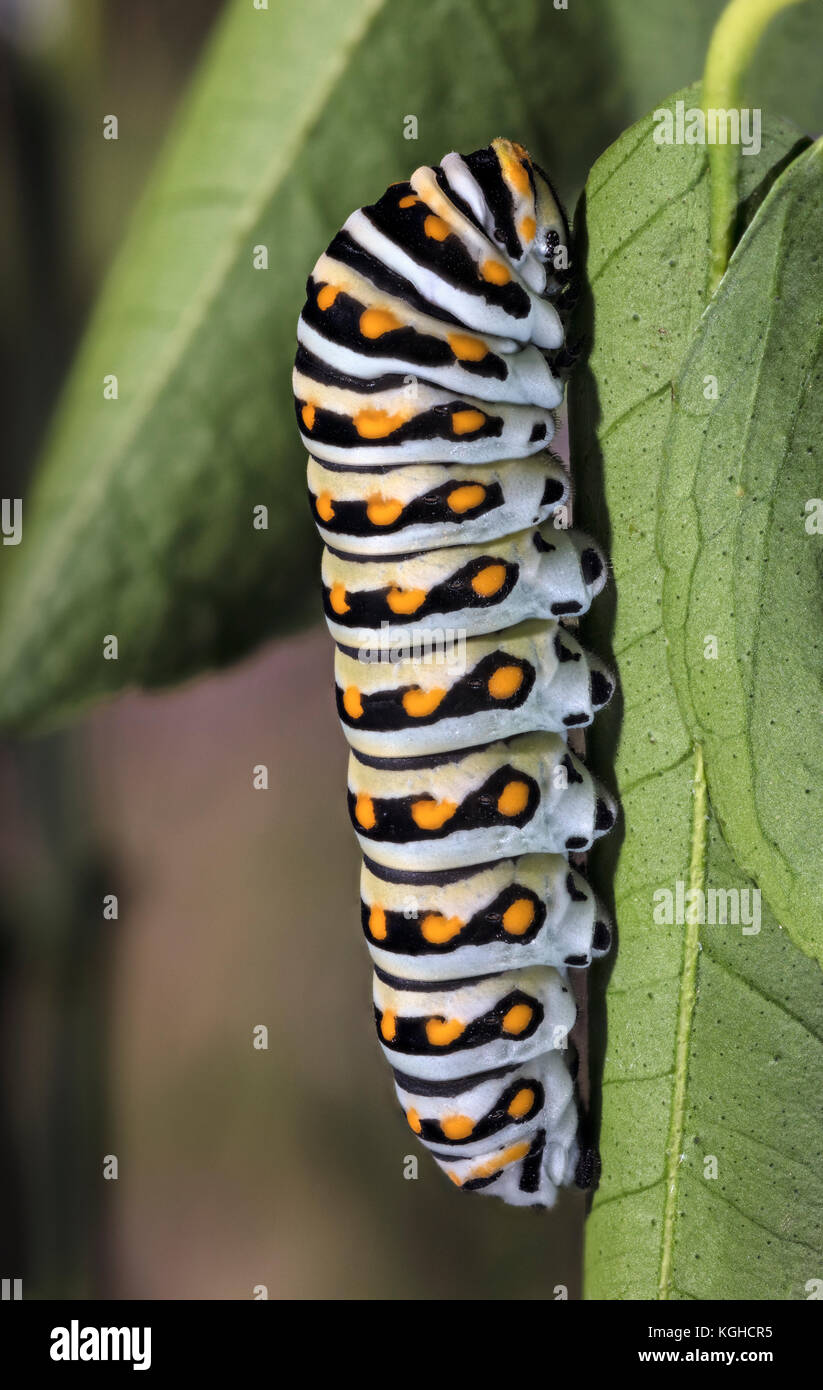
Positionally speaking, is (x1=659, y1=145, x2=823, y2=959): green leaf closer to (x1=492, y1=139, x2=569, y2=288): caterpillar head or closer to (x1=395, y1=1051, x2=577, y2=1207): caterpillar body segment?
(x1=492, y1=139, x2=569, y2=288): caterpillar head

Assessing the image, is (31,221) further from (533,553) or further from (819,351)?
(819,351)

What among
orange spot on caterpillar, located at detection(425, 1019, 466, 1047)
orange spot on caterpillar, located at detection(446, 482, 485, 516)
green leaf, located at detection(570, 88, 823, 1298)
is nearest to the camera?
green leaf, located at detection(570, 88, 823, 1298)

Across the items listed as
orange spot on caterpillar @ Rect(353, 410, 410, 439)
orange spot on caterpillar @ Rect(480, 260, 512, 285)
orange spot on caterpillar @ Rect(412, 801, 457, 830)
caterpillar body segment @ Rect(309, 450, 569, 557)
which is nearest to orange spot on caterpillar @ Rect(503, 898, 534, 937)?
orange spot on caterpillar @ Rect(412, 801, 457, 830)

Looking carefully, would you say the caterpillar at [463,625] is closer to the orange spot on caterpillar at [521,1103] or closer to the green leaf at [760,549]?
the orange spot on caterpillar at [521,1103]

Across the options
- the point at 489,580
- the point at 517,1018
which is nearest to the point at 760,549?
the point at 489,580

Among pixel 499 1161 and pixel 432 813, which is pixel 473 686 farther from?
pixel 499 1161

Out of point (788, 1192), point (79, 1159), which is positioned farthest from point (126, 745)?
point (788, 1192)

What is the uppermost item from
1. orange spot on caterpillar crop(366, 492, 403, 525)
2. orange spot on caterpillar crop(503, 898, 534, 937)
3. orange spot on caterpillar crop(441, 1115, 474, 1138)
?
orange spot on caterpillar crop(366, 492, 403, 525)
